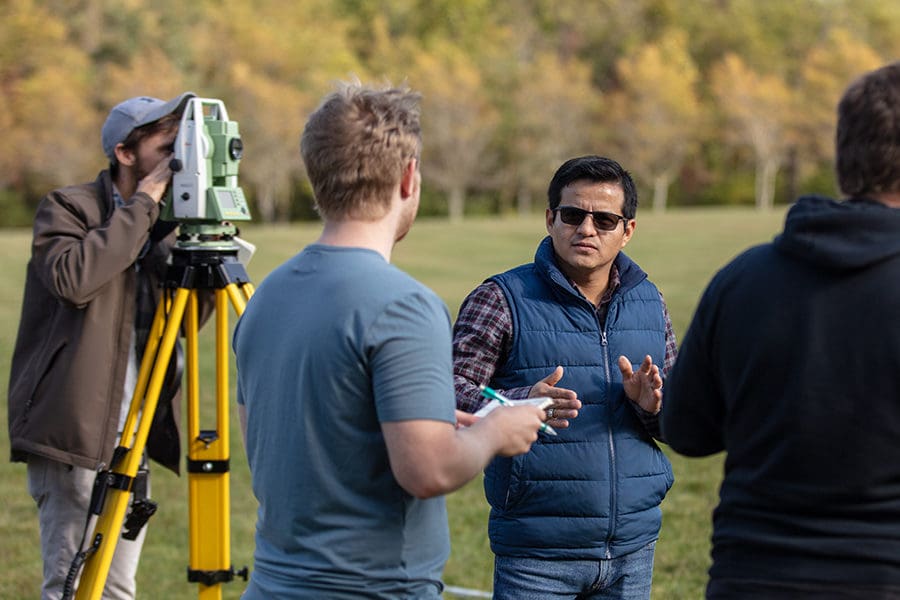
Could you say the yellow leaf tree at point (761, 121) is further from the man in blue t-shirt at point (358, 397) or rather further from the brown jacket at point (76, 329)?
the man in blue t-shirt at point (358, 397)

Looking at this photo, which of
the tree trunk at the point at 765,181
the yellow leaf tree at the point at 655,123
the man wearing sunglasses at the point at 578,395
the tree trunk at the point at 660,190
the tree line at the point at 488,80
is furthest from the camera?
the yellow leaf tree at the point at 655,123

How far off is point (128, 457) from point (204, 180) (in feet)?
3.07

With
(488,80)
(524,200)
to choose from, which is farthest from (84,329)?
(488,80)

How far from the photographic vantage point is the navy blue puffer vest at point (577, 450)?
10.4 ft

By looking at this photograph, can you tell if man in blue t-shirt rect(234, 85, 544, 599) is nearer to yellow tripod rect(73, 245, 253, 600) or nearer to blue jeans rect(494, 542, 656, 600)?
blue jeans rect(494, 542, 656, 600)

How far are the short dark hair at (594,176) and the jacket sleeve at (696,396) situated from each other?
3.76 feet

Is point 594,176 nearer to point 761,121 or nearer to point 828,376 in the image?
point 828,376

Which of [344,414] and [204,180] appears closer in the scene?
[344,414]

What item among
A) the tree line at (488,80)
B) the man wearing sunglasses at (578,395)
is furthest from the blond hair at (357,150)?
the tree line at (488,80)

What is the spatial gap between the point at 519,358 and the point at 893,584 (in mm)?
1346

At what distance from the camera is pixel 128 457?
3727 mm

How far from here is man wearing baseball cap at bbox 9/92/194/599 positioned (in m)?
3.69

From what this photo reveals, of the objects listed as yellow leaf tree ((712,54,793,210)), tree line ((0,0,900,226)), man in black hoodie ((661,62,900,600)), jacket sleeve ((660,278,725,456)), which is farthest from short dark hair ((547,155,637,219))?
yellow leaf tree ((712,54,793,210))

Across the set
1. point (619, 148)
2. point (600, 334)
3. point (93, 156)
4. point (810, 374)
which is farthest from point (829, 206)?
point (619, 148)
